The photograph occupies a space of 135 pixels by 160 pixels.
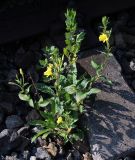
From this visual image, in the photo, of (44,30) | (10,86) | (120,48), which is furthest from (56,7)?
(10,86)

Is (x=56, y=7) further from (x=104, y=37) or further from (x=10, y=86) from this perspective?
(x=104, y=37)

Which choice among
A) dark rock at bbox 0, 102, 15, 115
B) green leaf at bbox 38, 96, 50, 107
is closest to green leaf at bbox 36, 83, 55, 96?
green leaf at bbox 38, 96, 50, 107

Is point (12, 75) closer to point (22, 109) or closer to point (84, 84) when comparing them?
point (22, 109)

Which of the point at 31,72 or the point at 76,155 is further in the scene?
the point at 31,72

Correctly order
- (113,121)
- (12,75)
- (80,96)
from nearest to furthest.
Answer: (80,96), (113,121), (12,75)

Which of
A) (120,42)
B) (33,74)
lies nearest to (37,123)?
(33,74)

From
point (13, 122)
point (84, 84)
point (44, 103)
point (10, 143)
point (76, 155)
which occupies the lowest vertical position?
point (76, 155)

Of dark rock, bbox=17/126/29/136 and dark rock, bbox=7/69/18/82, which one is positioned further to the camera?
dark rock, bbox=7/69/18/82

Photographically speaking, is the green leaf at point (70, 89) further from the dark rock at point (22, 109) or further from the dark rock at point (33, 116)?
the dark rock at point (22, 109)

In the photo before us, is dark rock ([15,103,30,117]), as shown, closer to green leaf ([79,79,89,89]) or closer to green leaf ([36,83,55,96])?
green leaf ([36,83,55,96])
